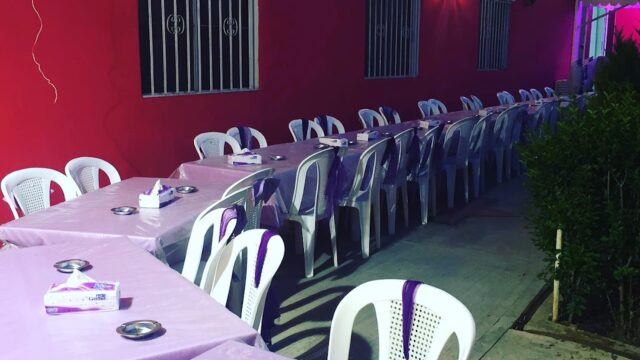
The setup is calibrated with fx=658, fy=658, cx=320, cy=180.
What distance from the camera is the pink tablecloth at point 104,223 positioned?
268cm

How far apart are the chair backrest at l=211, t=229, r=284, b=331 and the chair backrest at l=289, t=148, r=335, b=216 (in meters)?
1.63

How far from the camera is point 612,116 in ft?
10.1

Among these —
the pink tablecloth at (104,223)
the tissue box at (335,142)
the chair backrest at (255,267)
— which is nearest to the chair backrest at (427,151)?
the tissue box at (335,142)

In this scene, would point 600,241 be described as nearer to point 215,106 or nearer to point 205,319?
point 205,319

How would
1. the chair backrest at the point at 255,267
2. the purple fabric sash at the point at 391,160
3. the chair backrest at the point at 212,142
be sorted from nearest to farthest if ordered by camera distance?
the chair backrest at the point at 255,267
the purple fabric sash at the point at 391,160
the chair backrest at the point at 212,142

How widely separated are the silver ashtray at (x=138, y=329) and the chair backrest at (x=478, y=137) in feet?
16.2

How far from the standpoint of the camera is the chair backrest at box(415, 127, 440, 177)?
17.5ft

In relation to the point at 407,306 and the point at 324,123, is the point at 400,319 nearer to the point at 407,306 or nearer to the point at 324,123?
the point at 407,306

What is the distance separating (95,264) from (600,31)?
17932 mm

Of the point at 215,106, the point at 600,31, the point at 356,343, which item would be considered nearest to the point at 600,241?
the point at 356,343

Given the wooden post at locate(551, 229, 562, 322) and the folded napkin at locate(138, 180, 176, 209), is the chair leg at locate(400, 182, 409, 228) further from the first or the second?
the folded napkin at locate(138, 180, 176, 209)

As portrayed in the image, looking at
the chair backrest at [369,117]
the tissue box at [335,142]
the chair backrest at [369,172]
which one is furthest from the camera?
the chair backrest at [369,117]

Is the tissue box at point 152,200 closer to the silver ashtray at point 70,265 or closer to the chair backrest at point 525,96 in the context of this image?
the silver ashtray at point 70,265

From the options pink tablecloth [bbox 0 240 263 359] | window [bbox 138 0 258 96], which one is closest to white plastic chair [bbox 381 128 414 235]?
window [bbox 138 0 258 96]
